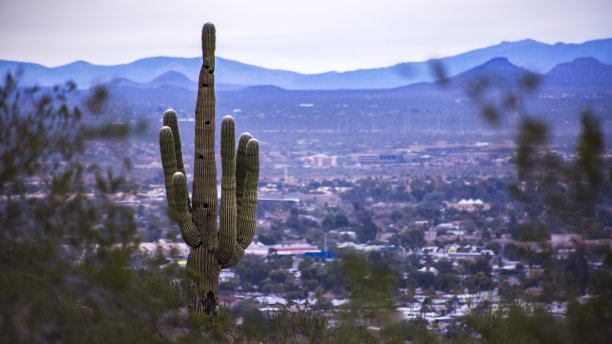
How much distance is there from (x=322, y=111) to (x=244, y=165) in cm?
4472

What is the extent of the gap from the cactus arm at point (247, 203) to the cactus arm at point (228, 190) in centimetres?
17

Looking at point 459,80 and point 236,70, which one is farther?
point 236,70

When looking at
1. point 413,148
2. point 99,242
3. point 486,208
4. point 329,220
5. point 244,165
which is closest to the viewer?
point 99,242

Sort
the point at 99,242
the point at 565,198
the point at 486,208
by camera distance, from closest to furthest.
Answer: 1. the point at 565,198
2. the point at 99,242
3. the point at 486,208

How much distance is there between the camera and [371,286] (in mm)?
3678

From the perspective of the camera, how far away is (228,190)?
7.07 metres

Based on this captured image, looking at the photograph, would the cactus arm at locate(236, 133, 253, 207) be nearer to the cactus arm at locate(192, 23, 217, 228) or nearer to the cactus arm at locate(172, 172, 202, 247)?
the cactus arm at locate(192, 23, 217, 228)

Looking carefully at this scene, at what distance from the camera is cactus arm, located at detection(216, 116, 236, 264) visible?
7.03 m

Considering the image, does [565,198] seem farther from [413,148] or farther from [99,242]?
[413,148]

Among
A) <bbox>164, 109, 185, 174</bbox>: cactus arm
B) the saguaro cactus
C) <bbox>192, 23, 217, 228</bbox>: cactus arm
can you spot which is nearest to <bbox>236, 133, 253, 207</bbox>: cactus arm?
the saguaro cactus

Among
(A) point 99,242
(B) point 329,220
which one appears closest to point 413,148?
(B) point 329,220

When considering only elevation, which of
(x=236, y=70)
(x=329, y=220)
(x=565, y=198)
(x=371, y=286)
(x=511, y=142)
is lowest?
(x=329, y=220)

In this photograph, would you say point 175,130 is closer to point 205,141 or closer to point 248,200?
point 205,141

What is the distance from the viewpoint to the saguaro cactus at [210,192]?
702 cm
